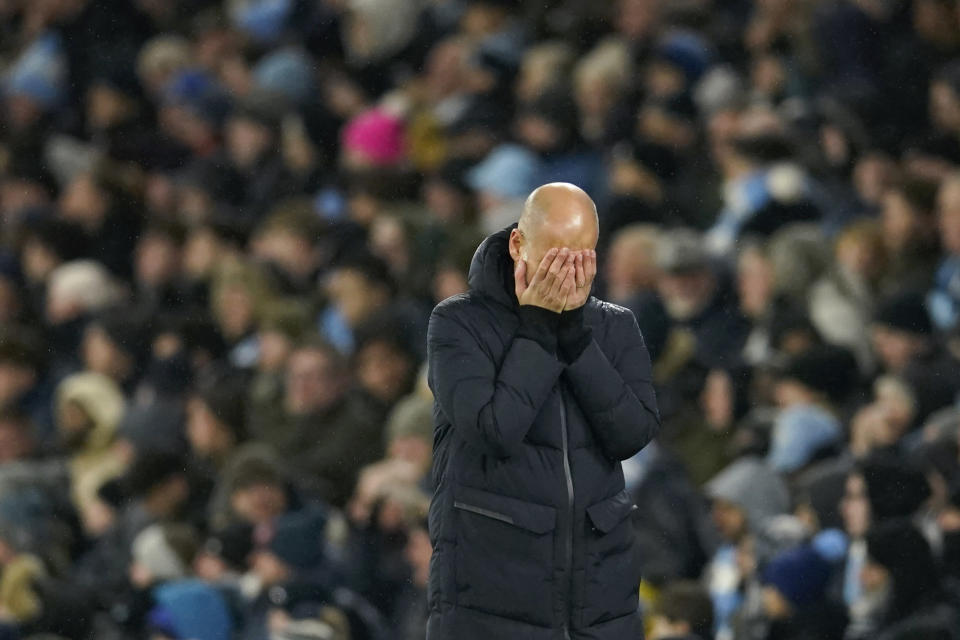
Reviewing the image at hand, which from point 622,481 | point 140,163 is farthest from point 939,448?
point 140,163

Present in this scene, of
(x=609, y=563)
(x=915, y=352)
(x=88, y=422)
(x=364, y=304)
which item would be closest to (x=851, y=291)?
(x=915, y=352)

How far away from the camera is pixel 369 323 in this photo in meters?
7.82

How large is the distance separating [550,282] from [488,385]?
0.77 feet

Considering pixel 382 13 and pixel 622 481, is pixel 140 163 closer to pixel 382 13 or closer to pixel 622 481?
pixel 382 13

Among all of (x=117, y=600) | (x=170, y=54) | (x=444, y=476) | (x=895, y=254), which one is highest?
(x=170, y=54)

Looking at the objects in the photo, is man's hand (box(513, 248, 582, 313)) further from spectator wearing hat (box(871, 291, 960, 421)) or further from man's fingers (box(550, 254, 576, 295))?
spectator wearing hat (box(871, 291, 960, 421))

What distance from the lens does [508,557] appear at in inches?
138

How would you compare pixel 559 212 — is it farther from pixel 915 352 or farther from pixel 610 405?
pixel 915 352

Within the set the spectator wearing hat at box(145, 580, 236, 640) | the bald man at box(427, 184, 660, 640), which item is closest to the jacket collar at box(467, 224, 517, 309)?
the bald man at box(427, 184, 660, 640)

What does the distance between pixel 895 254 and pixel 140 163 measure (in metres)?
5.21

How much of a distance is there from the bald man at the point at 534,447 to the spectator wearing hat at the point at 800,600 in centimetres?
223

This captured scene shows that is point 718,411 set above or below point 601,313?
above

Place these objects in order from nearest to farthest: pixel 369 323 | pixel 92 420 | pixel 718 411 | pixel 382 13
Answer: pixel 718 411 < pixel 369 323 < pixel 92 420 < pixel 382 13

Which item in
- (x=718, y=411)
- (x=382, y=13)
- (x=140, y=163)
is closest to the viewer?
(x=718, y=411)
